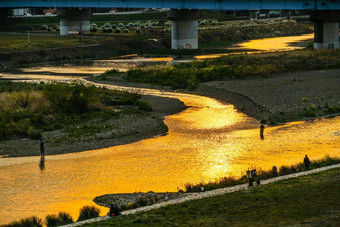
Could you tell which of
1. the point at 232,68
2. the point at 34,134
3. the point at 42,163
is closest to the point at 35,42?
the point at 232,68

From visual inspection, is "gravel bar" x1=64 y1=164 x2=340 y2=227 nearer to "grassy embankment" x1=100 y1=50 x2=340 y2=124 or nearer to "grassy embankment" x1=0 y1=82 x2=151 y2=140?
"grassy embankment" x1=0 y1=82 x2=151 y2=140

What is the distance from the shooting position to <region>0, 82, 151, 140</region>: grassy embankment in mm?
52906

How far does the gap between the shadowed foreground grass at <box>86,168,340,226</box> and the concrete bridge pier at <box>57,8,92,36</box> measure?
3884 inches

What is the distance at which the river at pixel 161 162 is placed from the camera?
1487 inches

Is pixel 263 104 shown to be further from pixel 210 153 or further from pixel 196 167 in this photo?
pixel 196 167

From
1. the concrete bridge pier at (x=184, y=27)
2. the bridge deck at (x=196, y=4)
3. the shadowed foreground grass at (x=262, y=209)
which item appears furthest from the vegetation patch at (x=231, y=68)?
the shadowed foreground grass at (x=262, y=209)

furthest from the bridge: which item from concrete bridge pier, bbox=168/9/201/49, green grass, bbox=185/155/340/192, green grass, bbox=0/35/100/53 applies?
green grass, bbox=185/155/340/192

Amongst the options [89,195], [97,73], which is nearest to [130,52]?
[97,73]

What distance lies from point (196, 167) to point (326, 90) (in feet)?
94.7

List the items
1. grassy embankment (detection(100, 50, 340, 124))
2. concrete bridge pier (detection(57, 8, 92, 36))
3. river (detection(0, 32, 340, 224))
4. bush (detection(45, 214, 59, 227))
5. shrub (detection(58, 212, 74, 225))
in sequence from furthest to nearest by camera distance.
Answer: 1. concrete bridge pier (detection(57, 8, 92, 36))
2. grassy embankment (detection(100, 50, 340, 124))
3. river (detection(0, 32, 340, 224))
4. shrub (detection(58, 212, 74, 225))
5. bush (detection(45, 214, 59, 227))

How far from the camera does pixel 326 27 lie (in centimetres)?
9931

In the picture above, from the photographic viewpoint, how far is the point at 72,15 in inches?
5103

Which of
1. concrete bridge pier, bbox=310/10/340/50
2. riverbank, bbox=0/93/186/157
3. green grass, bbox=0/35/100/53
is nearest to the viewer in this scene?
riverbank, bbox=0/93/186/157

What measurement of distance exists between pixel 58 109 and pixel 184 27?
189 feet
